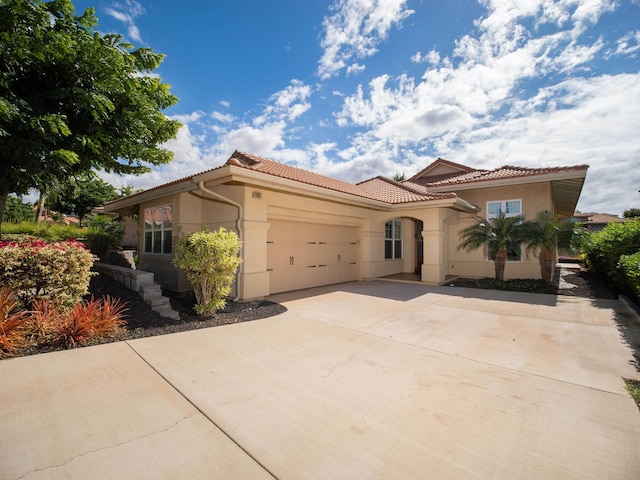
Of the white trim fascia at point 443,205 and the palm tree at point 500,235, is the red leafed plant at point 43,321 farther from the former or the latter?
the palm tree at point 500,235

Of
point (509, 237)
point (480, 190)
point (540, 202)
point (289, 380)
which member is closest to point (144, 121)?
point (289, 380)

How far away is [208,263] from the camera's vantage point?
20.0 feet

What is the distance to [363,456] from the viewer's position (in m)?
2.27

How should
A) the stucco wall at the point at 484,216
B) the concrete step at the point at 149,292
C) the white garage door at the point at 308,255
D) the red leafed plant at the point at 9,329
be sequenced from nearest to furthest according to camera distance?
1. the red leafed plant at the point at 9,329
2. the concrete step at the point at 149,292
3. the white garage door at the point at 308,255
4. the stucco wall at the point at 484,216

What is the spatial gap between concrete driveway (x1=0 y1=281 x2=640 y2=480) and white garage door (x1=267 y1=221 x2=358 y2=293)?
13.2ft

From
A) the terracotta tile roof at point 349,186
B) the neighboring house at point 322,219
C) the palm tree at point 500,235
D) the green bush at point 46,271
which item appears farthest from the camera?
the terracotta tile roof at point 349,186

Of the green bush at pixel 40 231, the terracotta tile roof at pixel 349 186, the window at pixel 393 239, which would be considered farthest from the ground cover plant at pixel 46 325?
the window at pixel 393 239

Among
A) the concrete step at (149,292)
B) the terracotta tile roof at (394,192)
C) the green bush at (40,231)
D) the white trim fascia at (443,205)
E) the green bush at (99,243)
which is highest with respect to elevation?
the terracotta tile roof at (394,192)

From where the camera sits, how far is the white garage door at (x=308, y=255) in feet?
30.2

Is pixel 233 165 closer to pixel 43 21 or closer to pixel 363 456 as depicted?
pixel 43 21

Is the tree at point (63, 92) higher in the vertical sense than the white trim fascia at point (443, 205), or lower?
higher

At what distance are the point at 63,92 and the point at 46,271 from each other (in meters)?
3.41

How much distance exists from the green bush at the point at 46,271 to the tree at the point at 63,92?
1.72 m

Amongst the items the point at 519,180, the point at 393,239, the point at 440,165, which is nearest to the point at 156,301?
the point at 393,239
